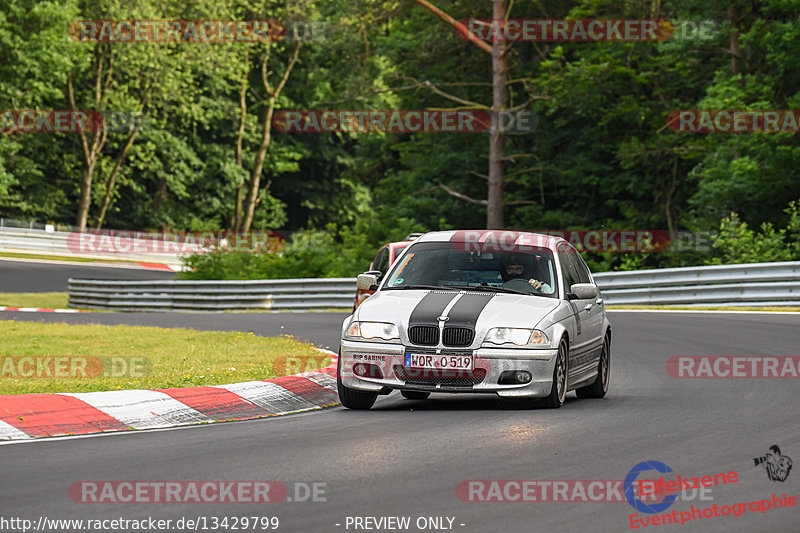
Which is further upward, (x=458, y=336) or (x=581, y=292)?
(x=581, y=292)

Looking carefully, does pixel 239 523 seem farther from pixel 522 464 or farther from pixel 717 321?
pixel 717 321

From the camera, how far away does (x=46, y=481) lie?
680cm

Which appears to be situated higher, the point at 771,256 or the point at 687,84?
the point at 687,84

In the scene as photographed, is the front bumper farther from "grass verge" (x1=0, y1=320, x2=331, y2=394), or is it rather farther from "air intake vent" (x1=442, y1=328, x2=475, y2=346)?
"grass verge" (x1=0, y1=320, x2=331, y2=394)

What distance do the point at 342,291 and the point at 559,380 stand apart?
19.9m

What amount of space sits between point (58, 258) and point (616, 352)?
4532cm

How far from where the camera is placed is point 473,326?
9.96m

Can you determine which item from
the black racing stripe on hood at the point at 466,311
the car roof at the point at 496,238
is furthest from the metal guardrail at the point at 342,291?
the black racing stripe on hood at the point at 466,311

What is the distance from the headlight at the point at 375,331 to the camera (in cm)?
1013

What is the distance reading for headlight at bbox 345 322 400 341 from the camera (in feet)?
33.2

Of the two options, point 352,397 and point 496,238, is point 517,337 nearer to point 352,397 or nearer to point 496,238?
point 352,397

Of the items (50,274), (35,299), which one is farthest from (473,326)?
(50,274)

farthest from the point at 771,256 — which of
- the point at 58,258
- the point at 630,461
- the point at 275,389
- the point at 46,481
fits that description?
the point at 58,258

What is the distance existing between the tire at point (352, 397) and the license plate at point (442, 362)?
752 millimetres
